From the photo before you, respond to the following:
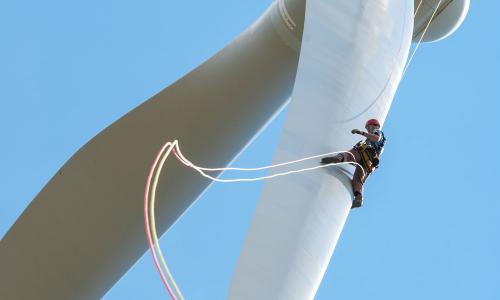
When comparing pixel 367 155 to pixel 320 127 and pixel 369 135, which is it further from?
pixel 320 127

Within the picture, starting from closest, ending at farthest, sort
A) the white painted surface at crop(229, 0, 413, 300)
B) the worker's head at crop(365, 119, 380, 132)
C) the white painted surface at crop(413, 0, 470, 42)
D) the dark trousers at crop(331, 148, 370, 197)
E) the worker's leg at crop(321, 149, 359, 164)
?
the white painted surface at crop(229, 0, 413, 300) < the worker's leg at crop(321, 149, 359, 164) < the dark trousers at crop(331, 148, 370, 197) < the worker's head at crop(365, 119, 380, 132) < the white painted surface at crop(413, 0, 470, 42)

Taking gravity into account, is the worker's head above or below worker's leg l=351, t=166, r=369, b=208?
above

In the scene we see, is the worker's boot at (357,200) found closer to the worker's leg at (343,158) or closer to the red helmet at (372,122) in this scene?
the worker's leg at (343,158)

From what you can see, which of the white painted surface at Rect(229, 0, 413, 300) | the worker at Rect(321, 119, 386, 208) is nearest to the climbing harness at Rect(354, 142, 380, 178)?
the worker at Rect(321, 119, 386, 208)

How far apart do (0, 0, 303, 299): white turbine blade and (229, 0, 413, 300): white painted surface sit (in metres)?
2.74

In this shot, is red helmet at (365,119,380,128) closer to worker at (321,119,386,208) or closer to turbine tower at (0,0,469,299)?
worker at (321,119,386,208)

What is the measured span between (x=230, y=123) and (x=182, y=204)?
1.36 m

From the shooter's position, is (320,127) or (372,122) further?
(372,122)

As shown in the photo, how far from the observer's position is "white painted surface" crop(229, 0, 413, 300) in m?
10.0

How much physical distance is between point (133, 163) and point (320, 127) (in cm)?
482

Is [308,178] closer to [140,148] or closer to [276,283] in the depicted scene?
[276,283]

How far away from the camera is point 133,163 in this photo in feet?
51.4

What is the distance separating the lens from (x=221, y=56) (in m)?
15.7

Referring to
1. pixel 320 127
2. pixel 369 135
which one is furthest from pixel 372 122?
pixel 320 127
